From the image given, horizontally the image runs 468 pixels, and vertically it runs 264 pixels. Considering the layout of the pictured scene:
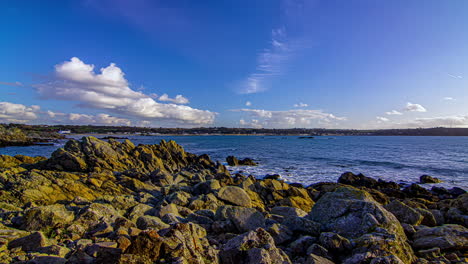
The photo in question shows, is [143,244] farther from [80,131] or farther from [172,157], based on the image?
[80,131]

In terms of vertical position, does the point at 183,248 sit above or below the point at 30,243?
above

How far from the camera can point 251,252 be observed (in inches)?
201

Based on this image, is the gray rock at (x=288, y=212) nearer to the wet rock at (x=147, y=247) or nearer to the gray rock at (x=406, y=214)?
the gray rock at (x=406, y=214)

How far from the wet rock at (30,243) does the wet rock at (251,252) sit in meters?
3.76

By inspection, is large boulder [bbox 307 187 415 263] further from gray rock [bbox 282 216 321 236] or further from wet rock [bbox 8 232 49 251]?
wet rock [bbox 8 232 49 251]

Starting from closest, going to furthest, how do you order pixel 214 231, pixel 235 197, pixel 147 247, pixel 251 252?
pixel 147 247 < pixel 251 252 < pixel 214 231 < pixel 235 197

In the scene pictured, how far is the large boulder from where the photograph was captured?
18.5 feet

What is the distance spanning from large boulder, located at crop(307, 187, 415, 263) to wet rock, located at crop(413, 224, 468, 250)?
0.51 metres

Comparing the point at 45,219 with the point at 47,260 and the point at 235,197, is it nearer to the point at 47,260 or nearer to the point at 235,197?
the point at 47,260

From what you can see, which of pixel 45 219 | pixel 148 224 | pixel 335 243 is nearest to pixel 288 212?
pixel 335 243

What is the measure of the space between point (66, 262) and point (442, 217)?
13913 mm

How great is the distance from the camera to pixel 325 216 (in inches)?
312

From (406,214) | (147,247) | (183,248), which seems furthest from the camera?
(406,214)

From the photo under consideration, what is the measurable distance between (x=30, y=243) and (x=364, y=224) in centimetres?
818
